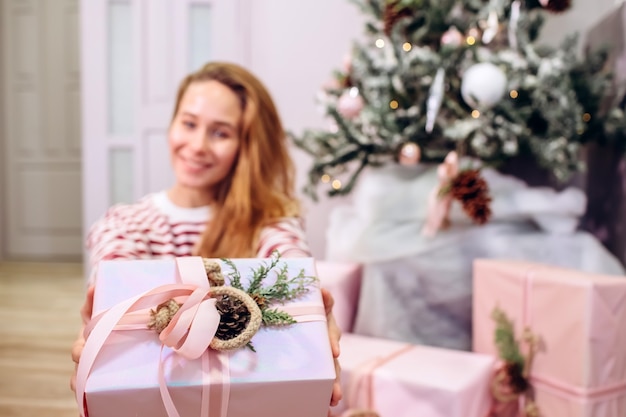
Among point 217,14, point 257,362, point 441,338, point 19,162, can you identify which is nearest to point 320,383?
point 257,362

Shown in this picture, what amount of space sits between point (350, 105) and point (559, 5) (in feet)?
1.98

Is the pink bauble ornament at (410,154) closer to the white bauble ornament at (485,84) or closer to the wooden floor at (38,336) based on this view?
the white bauble ornament at (485,84)

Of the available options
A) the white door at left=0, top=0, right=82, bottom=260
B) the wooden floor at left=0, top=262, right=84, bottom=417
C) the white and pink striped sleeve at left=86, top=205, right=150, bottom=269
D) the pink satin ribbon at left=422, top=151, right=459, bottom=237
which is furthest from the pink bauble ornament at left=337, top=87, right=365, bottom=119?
the white door at left=0, top=0, right=82, bottom=260

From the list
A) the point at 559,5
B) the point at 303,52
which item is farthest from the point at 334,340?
the point at 303,52

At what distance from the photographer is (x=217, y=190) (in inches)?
43.3

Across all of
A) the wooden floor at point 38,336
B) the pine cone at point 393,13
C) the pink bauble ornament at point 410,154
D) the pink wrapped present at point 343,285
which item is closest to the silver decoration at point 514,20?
the pine cone at point 393,13

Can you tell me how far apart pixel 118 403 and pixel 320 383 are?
0.21 meters

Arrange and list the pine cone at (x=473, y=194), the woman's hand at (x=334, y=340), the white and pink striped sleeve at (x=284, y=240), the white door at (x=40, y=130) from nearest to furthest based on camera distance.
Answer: the woman's hand at (x=334, y=340)
the white and pink striped sleeve at (x=284, y=240)
the pine cone at (x=473, y=194)
the white door at (x=40, y=130)

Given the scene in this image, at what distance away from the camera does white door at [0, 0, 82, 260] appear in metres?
3.84

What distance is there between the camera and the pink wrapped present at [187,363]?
575mm

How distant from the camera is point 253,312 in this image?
62 centimetres

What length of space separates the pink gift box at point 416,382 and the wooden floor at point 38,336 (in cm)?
82

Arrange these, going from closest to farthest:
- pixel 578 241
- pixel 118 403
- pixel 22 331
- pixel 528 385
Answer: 1. pixel 118 403
2. pixel 528 385
3. pixel 578 241
4. pixel 22 331

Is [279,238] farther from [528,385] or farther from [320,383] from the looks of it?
[528,385]
